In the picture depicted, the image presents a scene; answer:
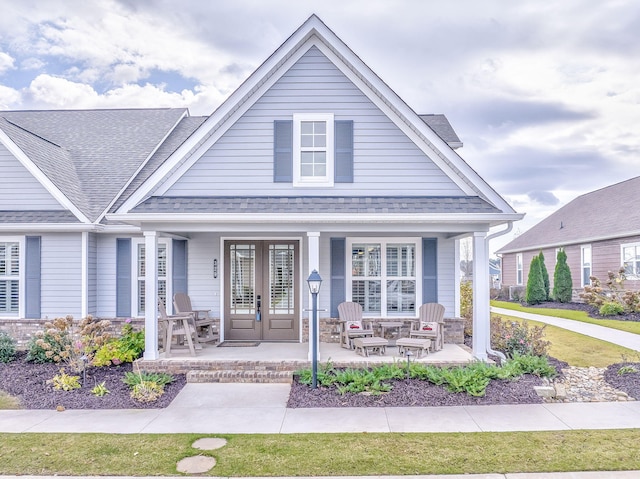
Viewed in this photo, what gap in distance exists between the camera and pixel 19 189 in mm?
9969

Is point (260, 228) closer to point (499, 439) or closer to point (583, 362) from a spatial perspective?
point (499, 439)

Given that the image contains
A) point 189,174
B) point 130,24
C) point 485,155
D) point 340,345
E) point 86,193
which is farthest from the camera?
point 485,155

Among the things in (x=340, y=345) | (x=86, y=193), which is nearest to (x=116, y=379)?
(x=340, y=345)

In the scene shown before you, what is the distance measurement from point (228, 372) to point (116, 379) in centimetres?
204

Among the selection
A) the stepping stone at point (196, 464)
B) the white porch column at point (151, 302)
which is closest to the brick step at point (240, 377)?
the white porch column at point (151, 302)

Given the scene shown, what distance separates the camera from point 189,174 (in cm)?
869

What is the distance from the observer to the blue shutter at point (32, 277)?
9.81 metres

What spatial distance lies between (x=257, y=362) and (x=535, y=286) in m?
18.5

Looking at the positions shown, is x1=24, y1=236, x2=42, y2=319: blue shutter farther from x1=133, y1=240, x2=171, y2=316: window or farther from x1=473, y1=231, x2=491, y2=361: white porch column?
x1=473, y1=231, x2=491, y2=361: white porch column

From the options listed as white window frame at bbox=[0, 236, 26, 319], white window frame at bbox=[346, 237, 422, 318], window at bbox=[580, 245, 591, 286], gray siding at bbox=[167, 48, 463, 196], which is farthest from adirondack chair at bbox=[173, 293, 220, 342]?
window at bbox=[580, 245, 591, 286]

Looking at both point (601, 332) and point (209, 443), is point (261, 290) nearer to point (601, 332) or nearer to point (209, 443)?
point (209, 443)

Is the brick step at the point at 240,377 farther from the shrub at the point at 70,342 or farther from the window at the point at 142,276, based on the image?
the window at the point at 142,276

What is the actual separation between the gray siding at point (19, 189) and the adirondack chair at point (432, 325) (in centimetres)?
852

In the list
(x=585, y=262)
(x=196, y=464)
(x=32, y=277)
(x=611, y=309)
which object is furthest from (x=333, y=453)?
(x=585, y=262)
